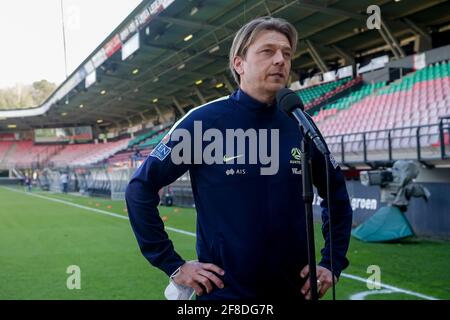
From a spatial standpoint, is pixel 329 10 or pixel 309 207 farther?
pixel 329 10

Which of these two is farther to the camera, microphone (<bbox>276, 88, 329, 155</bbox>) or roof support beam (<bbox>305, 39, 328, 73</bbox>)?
roof support beam (<bbox>305, 39, 328, 73</bbox>)

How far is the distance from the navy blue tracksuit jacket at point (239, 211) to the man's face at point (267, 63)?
0.06 meters

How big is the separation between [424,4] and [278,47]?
1905 centimetres

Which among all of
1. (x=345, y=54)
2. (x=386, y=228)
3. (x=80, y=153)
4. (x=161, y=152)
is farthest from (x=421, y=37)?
(x=80, y=153)

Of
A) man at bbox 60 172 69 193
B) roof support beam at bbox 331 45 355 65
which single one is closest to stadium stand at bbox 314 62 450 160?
roof support beam at bbox 331 45 355 65

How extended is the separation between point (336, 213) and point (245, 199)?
48 cm

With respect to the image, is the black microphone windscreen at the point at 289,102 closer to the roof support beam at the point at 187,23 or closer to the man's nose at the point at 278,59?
the man's nose at the point at 278,59

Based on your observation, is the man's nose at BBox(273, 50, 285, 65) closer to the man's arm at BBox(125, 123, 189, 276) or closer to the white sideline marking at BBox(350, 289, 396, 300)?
the man's arm at BBox(125, 123, 189, 276)

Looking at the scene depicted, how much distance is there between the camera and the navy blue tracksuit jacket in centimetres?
210

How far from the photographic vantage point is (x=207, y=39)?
22766 millimetres

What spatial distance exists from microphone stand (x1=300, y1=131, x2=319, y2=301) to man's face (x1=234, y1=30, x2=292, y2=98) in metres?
0.33

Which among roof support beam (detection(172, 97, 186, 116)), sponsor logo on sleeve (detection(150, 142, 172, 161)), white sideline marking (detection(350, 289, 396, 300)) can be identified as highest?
roof support beam (detection(172, 97, 186, 116))

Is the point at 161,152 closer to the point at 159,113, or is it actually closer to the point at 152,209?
the point at 152,209

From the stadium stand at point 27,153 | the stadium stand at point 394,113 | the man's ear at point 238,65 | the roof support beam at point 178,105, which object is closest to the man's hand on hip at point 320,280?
the man's ear at point 238,65
